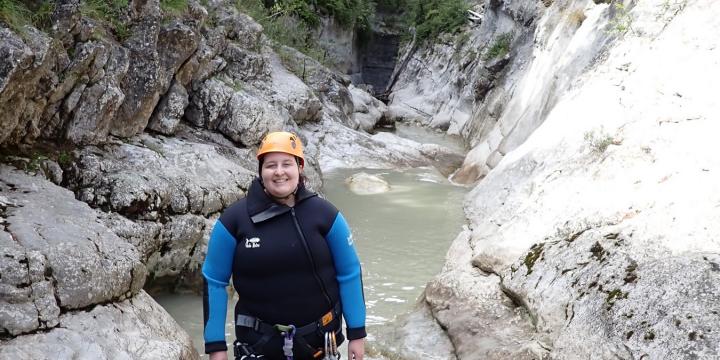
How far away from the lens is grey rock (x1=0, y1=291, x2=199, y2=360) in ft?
12.4

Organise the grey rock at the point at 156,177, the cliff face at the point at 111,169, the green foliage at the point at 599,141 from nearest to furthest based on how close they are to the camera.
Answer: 1. the cliff face at the point at 111,169
2. the grey rock at the point at 156,177
3. the green foliage at the point at 599,141

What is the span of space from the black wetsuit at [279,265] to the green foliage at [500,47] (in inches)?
755

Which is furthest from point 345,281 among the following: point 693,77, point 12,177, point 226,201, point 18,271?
point 693,77

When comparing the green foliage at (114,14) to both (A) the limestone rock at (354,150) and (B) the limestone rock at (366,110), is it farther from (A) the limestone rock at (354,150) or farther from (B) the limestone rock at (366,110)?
(B) the limestone rock at (366,110)

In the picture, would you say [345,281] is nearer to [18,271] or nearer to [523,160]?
[18,271]

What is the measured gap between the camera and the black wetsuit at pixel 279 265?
9.00 ft

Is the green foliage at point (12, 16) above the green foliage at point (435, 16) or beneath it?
beneath

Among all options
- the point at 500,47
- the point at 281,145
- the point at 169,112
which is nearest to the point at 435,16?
the point at 500,47

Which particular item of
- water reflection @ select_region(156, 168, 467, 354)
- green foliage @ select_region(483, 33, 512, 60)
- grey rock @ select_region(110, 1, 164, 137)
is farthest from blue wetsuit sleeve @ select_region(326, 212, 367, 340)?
green foliage @ select_region(483, 33, 512, 60)

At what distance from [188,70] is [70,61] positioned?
310cm

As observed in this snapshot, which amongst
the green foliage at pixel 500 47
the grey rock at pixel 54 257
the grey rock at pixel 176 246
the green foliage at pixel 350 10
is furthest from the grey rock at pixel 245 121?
the green foliage at pixel 350 10

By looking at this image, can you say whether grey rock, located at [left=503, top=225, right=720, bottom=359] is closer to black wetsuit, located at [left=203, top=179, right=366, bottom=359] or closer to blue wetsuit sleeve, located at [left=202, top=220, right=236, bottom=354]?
Answer: black wetsuit, located at [left=203, top=179, right=366, bottom=359]

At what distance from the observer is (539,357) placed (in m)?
4.24

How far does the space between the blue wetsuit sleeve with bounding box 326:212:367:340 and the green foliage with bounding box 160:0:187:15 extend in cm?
675
